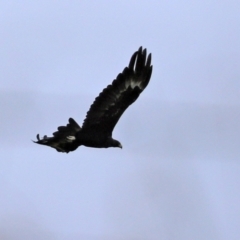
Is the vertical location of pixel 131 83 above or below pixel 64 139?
above

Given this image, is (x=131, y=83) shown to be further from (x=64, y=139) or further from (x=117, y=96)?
(x=64, y=139)

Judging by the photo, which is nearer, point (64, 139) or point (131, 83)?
point (64, 139)

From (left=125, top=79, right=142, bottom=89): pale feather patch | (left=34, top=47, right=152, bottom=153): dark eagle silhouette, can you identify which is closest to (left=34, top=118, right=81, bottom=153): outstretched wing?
(left=34, top=47, right=152, bottom=153): dark eagle silhouette

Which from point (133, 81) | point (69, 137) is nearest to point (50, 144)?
point (69, 137)

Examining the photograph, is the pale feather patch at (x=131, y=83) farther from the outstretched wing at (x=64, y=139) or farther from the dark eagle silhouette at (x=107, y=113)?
the outstretched wing at (x=64, y=139)

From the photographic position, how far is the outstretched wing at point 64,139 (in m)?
31.1

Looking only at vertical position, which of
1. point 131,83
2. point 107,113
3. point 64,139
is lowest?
point 64,139

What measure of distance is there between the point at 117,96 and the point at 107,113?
50cm

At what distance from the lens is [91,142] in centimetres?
3105

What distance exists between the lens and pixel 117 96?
103ft

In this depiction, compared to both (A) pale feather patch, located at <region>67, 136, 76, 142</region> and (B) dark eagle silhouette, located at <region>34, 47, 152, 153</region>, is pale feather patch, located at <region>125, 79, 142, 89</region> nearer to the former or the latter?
(B) dark eagle silhouette, located at <region>34, 47, 152, 153</region>

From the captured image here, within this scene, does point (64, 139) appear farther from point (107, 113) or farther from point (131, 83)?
point (131, 83)

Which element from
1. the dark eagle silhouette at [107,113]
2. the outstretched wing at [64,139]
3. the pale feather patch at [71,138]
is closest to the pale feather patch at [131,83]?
the dark eagle silhouette at [107,113]

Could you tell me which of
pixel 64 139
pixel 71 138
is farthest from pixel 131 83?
pixel 64 139
